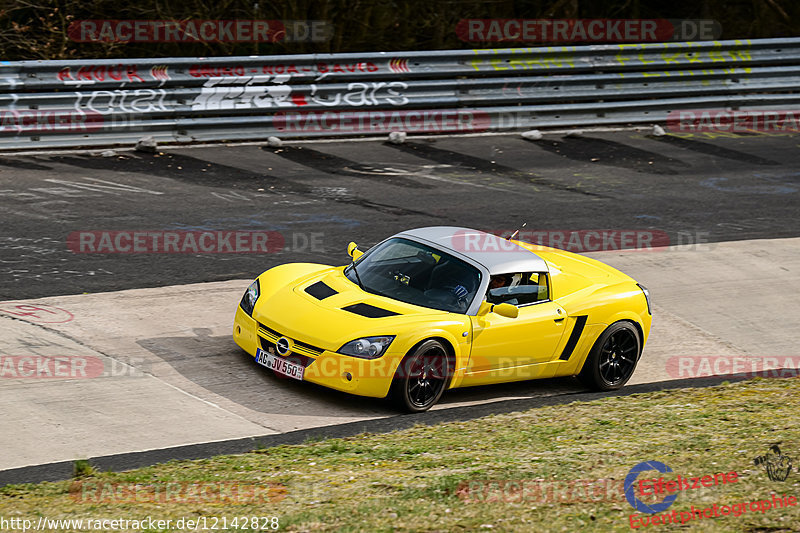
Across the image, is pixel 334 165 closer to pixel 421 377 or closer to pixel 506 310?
pixel 506 310

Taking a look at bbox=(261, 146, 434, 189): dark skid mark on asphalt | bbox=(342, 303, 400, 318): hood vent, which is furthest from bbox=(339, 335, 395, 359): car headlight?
bbox=(261, 146, 434, 189): dark skid mark on asphalt

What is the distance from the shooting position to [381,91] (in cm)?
1777

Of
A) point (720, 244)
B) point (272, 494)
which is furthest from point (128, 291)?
point (720, 244)

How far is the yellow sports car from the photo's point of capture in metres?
8.28

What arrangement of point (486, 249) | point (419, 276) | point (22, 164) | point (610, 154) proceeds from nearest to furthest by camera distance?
point (419, 276)
point (486, 249)
point (22, 164)
point (610, 154)

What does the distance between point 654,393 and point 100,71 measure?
1026cm

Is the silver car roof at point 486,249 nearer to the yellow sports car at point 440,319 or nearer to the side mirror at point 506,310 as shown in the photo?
the yellow sports car at point 440,319

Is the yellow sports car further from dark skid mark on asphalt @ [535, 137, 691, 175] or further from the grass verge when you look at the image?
dark skid mark on asphalt @ [535, 137, 691, 175]

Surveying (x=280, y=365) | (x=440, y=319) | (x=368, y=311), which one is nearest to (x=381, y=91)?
(x=368, y=311)

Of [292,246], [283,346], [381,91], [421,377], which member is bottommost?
[421,377]

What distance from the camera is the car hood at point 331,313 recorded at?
831 centimetres

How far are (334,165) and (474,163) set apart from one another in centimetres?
234

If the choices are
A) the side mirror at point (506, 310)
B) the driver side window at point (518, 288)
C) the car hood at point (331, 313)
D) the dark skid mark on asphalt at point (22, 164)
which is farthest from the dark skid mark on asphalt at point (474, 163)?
the car hood at point (331, 313)

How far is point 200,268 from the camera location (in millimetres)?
11508
